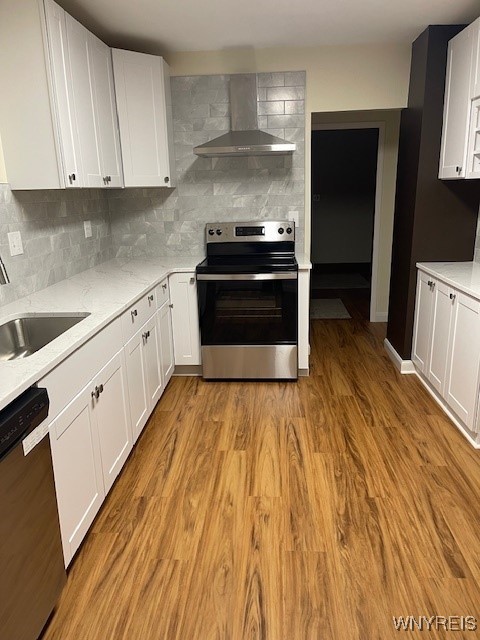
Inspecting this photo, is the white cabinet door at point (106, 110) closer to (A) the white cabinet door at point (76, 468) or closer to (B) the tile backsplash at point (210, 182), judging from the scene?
(B) the tile backsplash at point (210, 182)

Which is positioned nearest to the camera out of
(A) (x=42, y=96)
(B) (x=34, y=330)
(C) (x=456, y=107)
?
(B) (x=34, y=330)

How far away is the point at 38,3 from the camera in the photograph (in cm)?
216

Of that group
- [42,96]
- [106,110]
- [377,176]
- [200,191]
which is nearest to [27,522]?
[42,96]

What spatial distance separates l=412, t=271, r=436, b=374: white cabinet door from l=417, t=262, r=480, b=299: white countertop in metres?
Answer: 0.06

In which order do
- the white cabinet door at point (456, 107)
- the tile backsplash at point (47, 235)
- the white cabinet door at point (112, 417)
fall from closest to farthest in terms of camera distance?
the white cabinet door at point (112, 417) → the tile backsplash at point (47, 235) → the white cabinet door at point (456, 107)

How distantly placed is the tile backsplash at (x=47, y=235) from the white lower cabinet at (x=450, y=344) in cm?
238

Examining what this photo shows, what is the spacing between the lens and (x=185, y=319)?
136 inches

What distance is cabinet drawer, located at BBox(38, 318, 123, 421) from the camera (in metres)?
1.57

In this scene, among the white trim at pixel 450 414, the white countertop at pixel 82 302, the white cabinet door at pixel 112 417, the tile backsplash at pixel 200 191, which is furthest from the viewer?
the tile backsplash at pixel 200 191

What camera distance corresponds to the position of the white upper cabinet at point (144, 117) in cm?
321

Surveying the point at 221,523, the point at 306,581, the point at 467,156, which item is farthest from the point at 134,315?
the point at 467,156

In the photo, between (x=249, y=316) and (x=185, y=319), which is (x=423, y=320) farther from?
(x=185, y=319)

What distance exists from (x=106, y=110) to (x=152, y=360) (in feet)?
5.51

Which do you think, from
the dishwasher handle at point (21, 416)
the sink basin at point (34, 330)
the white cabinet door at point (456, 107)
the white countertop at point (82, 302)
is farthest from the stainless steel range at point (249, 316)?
the dishwasher handle at point (21, 416)
